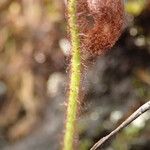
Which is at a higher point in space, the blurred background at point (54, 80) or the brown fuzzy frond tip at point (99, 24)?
the brown fuzzy frond tip at point (99, 24)

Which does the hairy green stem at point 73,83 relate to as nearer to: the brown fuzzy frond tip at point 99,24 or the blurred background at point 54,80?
the brown fuzzy frond tip at point 99,24

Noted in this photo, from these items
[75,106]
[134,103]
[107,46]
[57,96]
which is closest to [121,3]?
[107,46]

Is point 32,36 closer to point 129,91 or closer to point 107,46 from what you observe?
point 129,91

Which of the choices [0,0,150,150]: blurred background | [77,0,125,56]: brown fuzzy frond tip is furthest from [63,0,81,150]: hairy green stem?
[0,0,150,150]: blurred background

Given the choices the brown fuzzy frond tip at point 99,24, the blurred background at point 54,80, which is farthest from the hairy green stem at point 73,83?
the blurred background at point 54,80

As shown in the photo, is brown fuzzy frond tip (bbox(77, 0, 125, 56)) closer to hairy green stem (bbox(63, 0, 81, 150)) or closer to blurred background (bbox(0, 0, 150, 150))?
hairy green stem (bbox(63, 0, 81, 150))

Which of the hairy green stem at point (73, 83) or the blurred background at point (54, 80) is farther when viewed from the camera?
the blurred background at point (54, 80)
